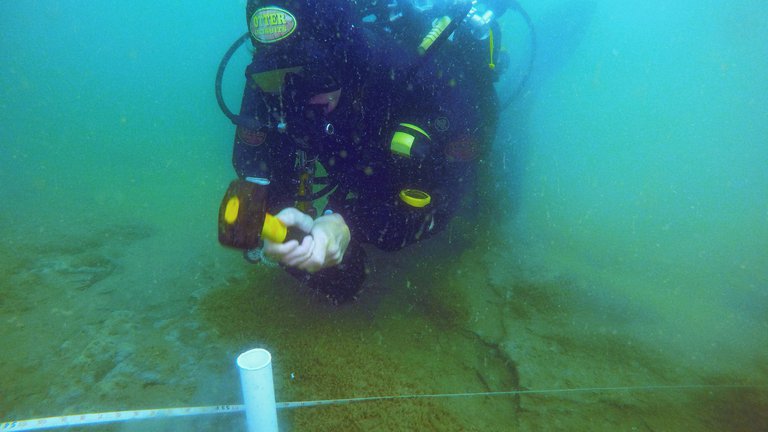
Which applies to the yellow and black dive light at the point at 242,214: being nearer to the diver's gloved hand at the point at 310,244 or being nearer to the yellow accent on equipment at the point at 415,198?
the diver's gloved hand at the point at 310,244

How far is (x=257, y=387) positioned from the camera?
131cm

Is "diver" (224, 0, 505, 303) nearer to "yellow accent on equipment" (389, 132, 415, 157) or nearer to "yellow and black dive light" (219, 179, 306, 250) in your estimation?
"yellow accent on equipment" (389, 132, 415, 157)

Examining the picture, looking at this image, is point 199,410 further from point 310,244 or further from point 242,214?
point 242,214

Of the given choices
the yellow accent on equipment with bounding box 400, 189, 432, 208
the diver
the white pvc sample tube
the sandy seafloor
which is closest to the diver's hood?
the diver

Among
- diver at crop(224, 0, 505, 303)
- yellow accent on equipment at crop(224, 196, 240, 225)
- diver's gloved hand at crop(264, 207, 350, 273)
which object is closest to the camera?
yellow accent on equipment at crop(224, 196, 240, 225)

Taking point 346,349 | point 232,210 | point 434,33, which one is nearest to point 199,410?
point 346,349

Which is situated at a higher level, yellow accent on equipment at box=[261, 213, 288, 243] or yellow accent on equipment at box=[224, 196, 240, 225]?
yellow accent on equipment at box=[224, 196, 240, 225]

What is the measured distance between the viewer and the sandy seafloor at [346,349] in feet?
6.69

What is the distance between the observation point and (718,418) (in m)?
2.03

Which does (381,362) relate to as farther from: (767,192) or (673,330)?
(767,192)

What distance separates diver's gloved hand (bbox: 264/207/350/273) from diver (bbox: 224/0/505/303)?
16 millimetres

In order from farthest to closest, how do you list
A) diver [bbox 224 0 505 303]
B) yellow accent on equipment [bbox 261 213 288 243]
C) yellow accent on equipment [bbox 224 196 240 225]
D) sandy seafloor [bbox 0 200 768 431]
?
diver [bbox 224 0 505 303] < sandy seafloor [bbox 0 200 768 431] < yellow accent on equipment [bbox 261 213 288 243] < yellow accent on equipment [bbox 224 196 240 225]

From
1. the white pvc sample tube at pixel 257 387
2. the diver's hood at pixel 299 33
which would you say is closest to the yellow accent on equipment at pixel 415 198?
the diver's hood at pixel 299 33

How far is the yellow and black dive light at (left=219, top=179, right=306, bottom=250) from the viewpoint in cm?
110
